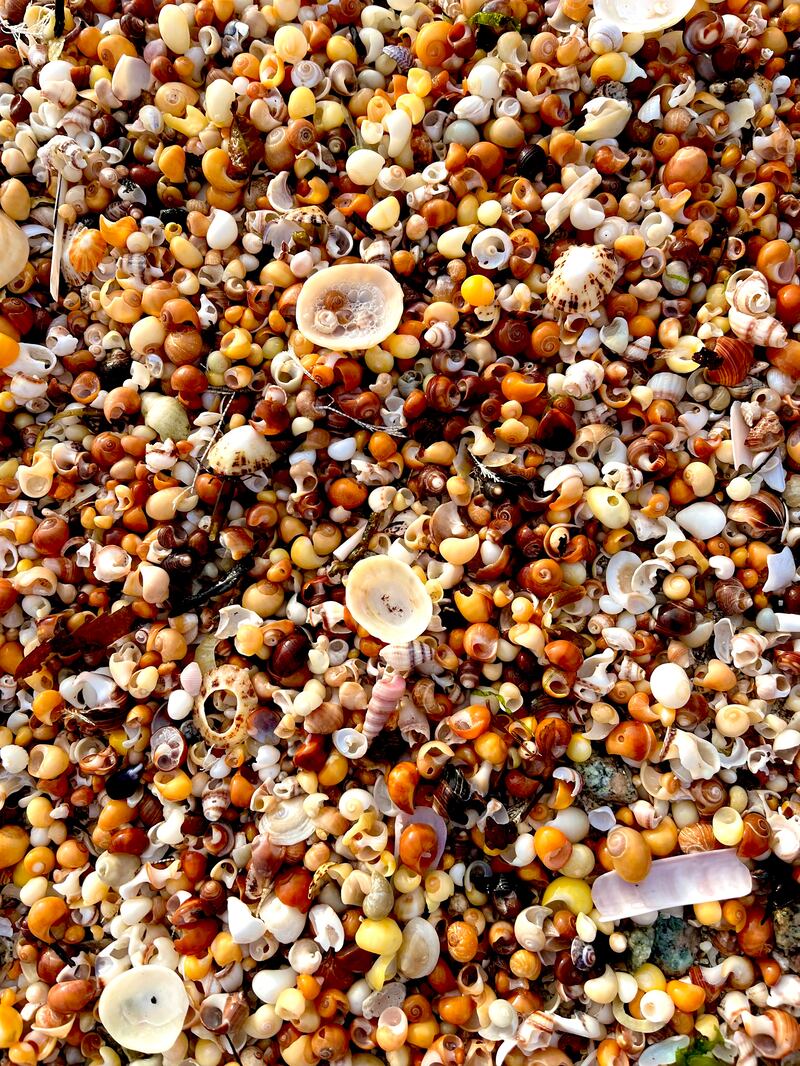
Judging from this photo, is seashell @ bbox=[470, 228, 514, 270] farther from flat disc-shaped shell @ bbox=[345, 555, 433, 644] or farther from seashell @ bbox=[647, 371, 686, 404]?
flat disc-shaped shell @ bbox=[345, 555, 433, 644]

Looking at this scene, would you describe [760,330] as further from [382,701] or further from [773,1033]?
[773,1033]

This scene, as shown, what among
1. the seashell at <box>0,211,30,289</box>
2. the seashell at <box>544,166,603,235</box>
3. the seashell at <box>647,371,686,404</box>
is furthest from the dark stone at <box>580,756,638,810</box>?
the seashell at <box>0,211,30,289</box>

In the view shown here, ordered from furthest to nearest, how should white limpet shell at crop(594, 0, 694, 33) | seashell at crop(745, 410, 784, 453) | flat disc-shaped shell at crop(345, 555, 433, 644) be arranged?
white limpet shell at crop(594, 0, 694, 33) → seashell at crop(745, 410, 784, 453) → flat disc-shaped shell at crop(345, 555, 433, 644)

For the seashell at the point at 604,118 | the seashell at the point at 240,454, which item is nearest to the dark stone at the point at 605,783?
the seashell at the point at 240,454

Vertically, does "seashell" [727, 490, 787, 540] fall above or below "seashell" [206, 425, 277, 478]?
below

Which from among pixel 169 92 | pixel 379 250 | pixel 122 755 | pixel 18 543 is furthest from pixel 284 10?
pixel 122 755

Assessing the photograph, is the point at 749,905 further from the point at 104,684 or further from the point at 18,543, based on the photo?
the point at 18,543
